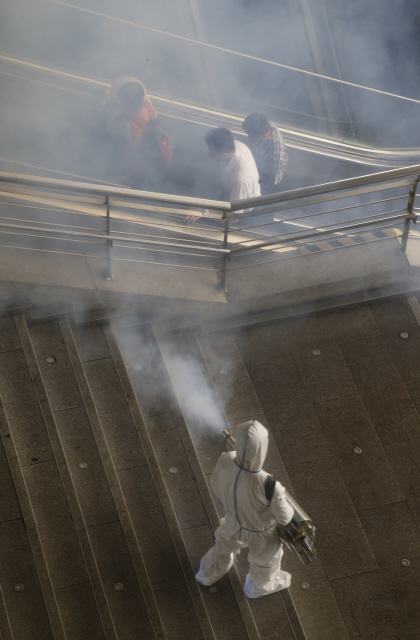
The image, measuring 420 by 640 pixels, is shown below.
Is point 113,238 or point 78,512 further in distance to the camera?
point 113,238

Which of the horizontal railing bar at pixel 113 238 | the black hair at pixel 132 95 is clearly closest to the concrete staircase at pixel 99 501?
the horizontal railing bar at pixel 113 238

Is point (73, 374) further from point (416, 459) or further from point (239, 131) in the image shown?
point (239, 131)

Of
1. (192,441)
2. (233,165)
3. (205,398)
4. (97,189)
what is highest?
(233,165)

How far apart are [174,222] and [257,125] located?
1110 mm

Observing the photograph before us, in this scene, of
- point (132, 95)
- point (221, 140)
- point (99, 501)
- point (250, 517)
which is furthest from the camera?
point (132, 95)

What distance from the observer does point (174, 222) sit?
5.86m

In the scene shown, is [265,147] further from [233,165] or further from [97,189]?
[97,189]

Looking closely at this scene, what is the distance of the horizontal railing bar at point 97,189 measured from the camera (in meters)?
4.72

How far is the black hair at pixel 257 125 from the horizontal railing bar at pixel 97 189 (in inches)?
41.0

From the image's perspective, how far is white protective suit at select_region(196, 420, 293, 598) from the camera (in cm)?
407

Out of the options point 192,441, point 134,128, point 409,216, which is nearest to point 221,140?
point 134,128

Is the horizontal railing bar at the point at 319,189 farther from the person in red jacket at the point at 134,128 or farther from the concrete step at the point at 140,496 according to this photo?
the concrete step at the point at 140,496

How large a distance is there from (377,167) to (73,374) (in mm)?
4770

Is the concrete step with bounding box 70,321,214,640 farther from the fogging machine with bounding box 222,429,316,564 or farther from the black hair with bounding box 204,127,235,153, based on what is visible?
the black hair with bounding box 204,127,235,153
